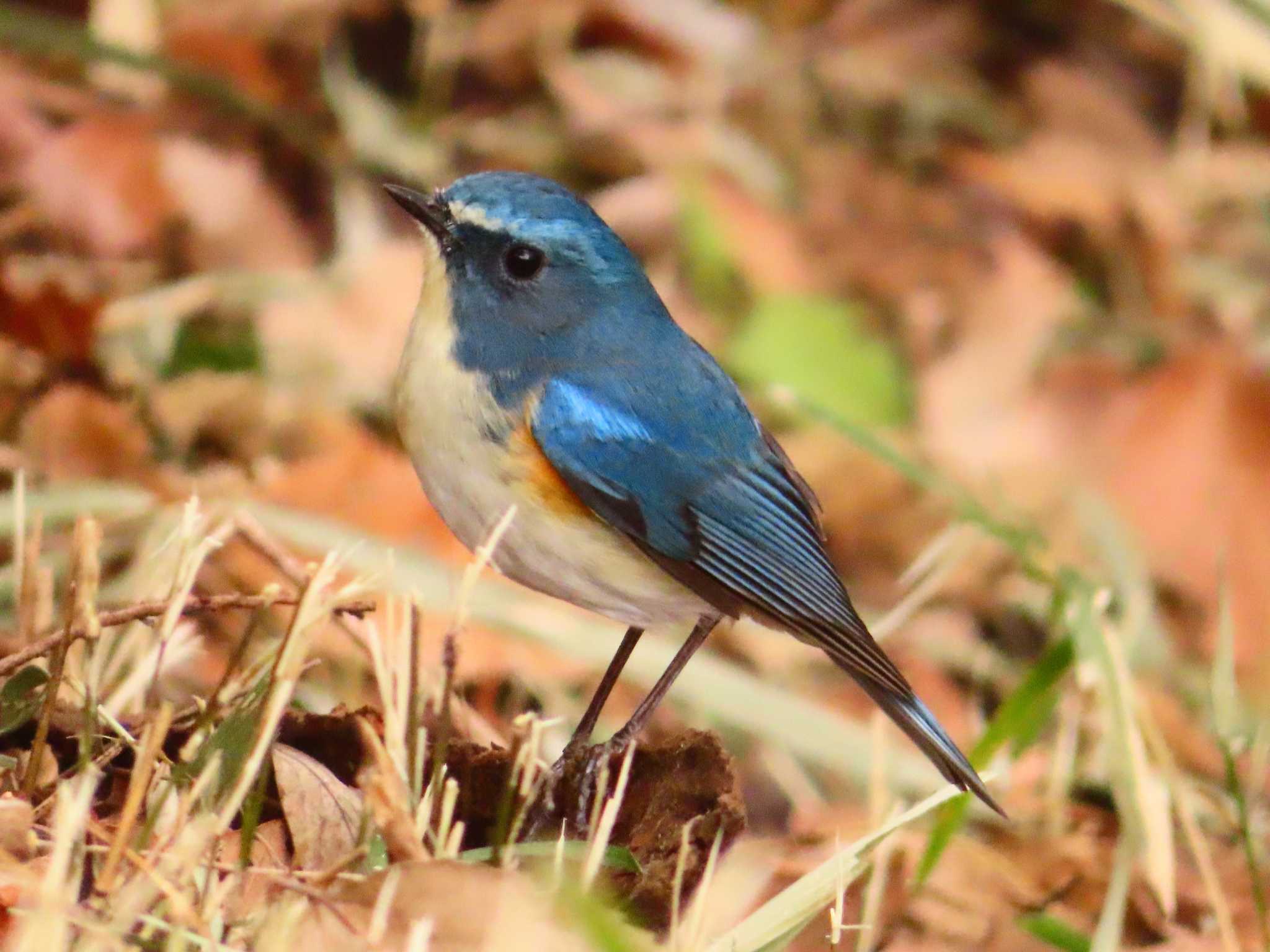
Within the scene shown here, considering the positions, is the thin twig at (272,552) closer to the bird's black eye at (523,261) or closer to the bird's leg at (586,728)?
the bird's leg at (586,728)

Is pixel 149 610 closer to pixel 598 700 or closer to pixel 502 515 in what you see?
pixel 502 515

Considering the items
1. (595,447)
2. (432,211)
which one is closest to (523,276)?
(432,211)

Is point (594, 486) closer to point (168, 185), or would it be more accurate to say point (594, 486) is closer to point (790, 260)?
point (168, 185)

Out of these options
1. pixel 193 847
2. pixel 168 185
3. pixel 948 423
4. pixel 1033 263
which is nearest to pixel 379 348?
pixel 168 185

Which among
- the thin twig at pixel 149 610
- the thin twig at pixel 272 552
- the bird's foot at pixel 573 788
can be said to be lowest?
the bird's foot at pixel 573 788

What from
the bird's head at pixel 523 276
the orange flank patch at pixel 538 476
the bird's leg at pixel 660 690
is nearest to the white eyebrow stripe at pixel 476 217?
the bird's head at pixel 523 276
